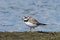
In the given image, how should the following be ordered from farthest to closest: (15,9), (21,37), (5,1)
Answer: (5,1), (15,9), (21,37)

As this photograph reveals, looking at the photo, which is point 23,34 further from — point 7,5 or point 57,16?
point 7,5

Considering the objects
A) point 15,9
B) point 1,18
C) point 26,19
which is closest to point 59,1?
point 15,9

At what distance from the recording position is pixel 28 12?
1612 centimetres

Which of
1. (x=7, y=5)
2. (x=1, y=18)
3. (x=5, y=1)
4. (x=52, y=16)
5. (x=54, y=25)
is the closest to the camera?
(x=54, y=25)

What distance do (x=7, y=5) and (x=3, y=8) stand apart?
3.04ft

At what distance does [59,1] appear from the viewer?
1889 centimetres

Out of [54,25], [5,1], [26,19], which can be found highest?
[26,19]

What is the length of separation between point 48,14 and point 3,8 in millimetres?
3437

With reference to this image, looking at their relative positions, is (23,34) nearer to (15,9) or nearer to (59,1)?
(15,9)

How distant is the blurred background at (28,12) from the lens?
12.4m

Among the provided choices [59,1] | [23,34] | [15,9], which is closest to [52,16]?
[15,9]

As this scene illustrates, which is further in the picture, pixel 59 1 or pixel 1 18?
pixel 59 1

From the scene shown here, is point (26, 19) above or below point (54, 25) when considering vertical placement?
above

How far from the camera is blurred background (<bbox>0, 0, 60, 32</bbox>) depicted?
12423 millimetres
